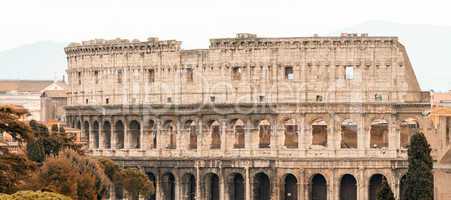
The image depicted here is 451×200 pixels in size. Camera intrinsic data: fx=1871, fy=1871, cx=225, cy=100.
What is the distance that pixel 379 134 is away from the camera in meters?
123

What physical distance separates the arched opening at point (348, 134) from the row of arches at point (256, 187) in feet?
8.59

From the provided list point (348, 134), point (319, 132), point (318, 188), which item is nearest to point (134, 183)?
point (318, 188)

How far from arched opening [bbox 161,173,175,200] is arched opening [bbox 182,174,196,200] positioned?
169 cm

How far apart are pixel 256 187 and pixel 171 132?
8551 mm

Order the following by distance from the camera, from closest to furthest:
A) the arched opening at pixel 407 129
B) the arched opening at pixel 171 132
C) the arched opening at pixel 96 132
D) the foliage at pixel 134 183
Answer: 1. the foliage at pixel 134 183
2. the arched opening at pixel 407 129
3. the arched opening at pixel 171 132
4. the arched opening at pixel 96 132

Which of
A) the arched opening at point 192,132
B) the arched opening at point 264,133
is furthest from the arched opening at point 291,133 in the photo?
the arched opening at point 192,132

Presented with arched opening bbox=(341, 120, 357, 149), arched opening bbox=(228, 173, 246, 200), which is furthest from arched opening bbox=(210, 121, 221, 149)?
arched opening bbox=(341, 120, 357, 149)

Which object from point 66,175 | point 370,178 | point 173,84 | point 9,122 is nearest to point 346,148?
point 370,178

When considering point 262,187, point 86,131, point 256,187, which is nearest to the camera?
point 256,187

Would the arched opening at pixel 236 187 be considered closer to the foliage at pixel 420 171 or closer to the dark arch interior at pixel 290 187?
the dark arch interior at pixel 290 187

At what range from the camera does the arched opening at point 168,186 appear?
124562mm

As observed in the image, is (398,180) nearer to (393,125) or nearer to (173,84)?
(393,125)

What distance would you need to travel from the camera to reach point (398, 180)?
117 metres

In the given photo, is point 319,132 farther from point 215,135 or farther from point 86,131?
point 86,131
